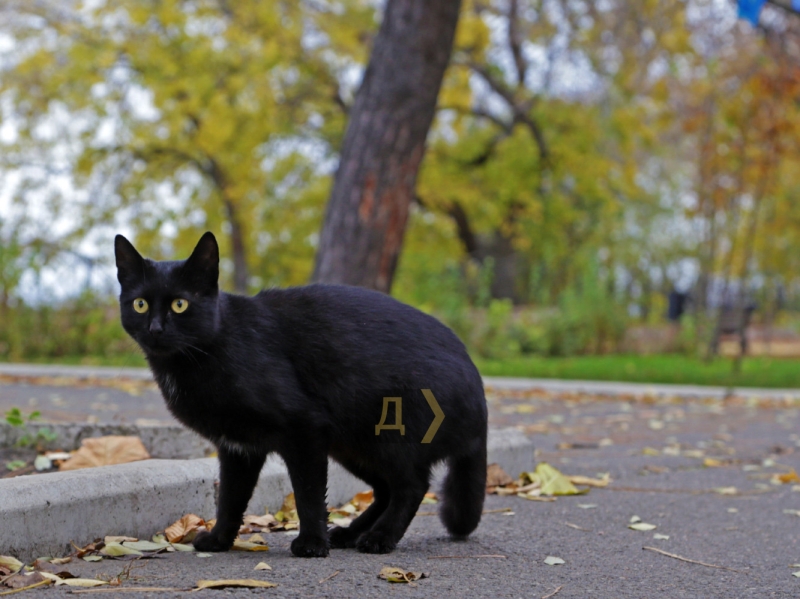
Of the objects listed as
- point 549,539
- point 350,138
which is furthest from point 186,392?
point 350,138

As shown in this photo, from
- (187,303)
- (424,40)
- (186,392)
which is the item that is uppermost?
(424,40)

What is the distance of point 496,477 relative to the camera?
4.70m

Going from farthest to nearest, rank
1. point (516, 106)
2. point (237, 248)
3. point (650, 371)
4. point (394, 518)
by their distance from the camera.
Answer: point (237, 248)
point (516, 106)
point (650, 371)
point (394, 518)

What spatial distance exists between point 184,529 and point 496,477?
1.84 m

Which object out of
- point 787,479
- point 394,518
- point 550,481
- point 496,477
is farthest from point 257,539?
point 787,479

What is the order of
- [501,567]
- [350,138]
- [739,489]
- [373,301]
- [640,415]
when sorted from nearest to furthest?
1. [501,567]
2. [373,301]
3. [739,489]
4. [350,138]
5. [640,415]

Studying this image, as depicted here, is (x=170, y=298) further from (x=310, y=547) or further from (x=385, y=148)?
(x=385, y=148)

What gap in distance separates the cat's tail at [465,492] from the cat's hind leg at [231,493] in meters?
0.75

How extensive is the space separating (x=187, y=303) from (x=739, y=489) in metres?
3.38

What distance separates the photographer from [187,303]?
307 centimetres

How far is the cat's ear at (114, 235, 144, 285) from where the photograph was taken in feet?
10.2

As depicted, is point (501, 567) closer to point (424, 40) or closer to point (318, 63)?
point (424, 40)

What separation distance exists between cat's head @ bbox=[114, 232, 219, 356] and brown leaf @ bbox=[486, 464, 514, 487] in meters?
2.08

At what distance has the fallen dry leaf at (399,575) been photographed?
2736 millimetres
